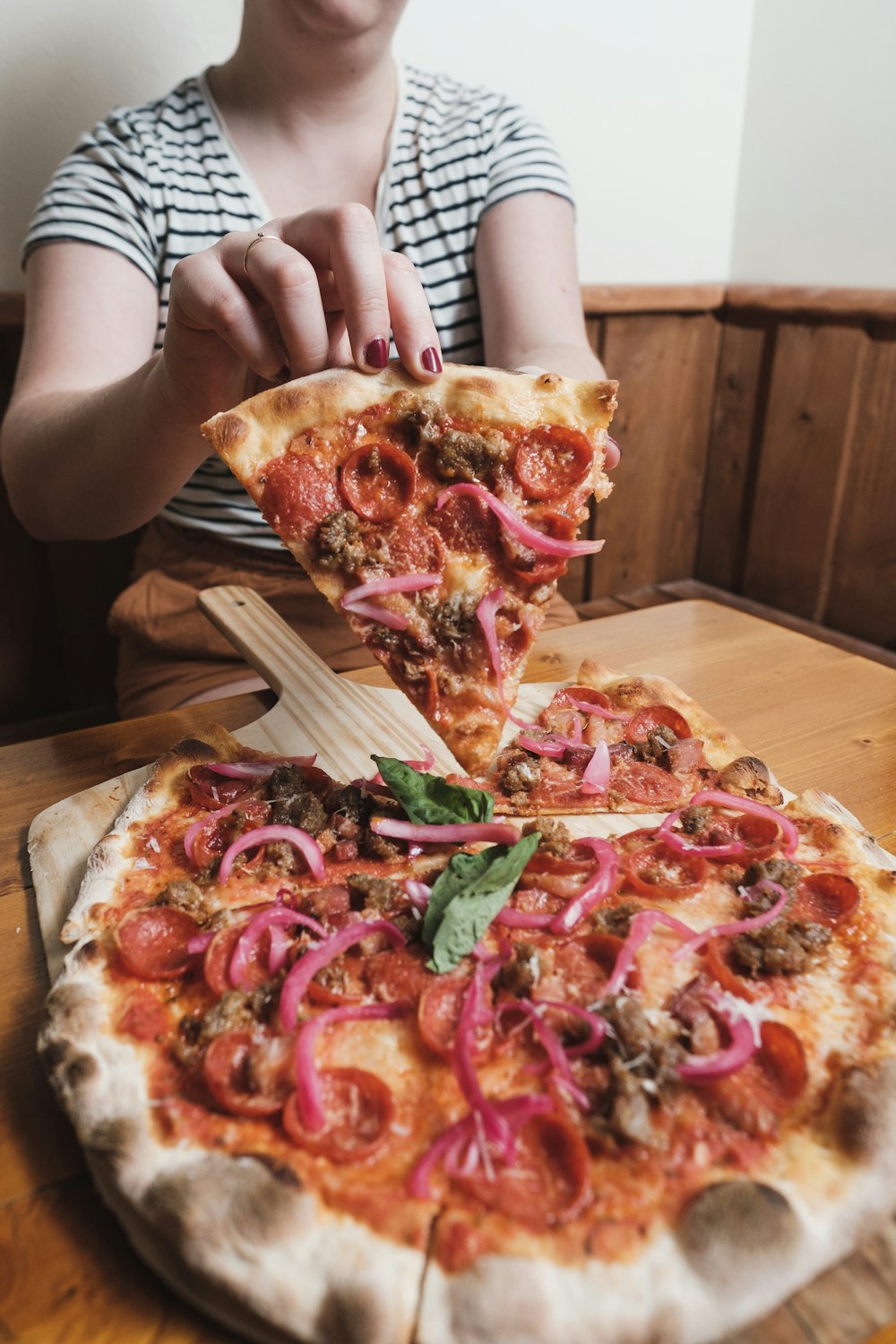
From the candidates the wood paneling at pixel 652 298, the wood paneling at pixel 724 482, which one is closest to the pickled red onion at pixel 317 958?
the wood paneling at pixel 724 482

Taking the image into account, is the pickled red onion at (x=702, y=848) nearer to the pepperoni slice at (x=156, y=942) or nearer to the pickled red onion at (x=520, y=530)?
the pickled red onion at (x=520, y=530)

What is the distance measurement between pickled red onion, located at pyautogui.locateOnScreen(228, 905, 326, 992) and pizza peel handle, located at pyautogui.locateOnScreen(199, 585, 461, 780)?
1.57 feet

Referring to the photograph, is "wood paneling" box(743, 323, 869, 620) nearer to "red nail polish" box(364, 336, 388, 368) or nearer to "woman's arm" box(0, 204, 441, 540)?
"woman's arm" box(0, 204, 441, 540)

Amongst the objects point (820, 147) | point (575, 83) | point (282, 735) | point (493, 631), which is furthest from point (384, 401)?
point (820, 147)

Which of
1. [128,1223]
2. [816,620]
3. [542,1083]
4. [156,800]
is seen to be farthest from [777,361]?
[128,1223]

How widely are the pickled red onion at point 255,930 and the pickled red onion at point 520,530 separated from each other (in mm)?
734

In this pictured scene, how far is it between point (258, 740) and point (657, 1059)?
106cm

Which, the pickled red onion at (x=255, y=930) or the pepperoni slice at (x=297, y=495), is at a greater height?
the pepperoni slice at (x=297, y=495)

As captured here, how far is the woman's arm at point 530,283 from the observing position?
2529mm

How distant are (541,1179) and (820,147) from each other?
4.09m

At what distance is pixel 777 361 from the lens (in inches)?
167

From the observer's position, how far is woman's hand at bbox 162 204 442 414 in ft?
5.24

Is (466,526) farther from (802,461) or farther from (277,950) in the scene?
(802,461)

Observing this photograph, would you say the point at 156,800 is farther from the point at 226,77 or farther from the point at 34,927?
the point at 226,77
